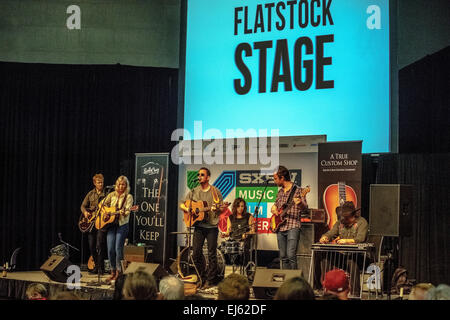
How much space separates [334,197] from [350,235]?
1531 mm

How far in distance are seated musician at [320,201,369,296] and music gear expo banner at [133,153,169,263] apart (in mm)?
3285

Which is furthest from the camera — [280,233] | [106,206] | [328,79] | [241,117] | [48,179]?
[48,179]

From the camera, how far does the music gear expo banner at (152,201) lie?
9.85 metres

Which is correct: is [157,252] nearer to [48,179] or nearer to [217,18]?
[48,179]

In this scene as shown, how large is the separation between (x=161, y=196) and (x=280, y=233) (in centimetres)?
296

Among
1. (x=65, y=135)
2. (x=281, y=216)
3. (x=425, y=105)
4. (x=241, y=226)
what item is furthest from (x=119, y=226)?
(x=425, y=105)

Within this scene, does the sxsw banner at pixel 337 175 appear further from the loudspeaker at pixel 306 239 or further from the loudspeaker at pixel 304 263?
the loudspeaker at pixel 304 263

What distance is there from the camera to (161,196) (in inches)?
390

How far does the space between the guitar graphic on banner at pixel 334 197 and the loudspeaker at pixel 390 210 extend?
2.12 meters

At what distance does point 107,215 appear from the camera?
863 cm

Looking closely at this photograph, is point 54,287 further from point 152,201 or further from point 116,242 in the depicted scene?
point 152,201

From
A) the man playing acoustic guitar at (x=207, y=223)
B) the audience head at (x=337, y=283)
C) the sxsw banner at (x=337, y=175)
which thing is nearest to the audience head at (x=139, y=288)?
the audience head at (x=337, y=283)
